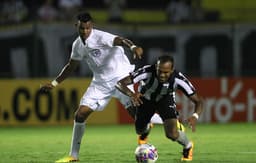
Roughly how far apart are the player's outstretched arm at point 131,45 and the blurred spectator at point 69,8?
10.0 meters

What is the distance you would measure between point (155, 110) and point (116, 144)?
10.5ft

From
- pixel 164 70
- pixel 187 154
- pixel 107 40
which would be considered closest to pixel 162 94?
pixel 164 70

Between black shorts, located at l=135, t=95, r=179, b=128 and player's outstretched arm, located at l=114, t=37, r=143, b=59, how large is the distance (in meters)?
0.90

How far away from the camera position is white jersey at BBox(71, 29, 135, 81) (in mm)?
11656

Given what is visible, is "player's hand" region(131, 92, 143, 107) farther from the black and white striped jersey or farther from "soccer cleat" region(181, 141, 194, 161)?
"soccer cleat" region(181, 141, 194, 161)

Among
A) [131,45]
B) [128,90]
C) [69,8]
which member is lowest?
[128,90]

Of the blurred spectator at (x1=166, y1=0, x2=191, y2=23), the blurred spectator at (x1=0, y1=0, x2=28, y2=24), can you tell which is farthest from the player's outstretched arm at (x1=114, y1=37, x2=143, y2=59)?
the blurred spectator at (x1=166, y1=0, x2=191, y2=23)

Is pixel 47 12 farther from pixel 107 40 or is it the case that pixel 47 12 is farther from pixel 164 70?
pixel 164 70

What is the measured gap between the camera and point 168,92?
11203 millimetres

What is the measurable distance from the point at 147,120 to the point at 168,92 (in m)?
0.72

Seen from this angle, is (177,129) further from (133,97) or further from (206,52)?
(206,52)

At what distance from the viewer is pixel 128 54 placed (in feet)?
65.5

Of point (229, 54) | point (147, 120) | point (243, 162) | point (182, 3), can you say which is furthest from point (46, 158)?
point (182, 3)

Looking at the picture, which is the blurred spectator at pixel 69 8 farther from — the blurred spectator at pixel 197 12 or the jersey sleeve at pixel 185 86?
the jersey sleeve at pixel 185 86
